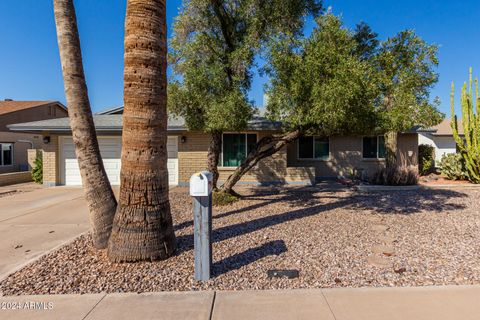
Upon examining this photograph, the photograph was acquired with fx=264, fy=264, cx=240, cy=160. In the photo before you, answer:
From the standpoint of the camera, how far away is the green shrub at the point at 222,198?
8125 mm

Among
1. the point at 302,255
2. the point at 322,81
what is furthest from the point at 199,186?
the point at 322,81

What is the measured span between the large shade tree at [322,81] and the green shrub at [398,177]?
5.80 meters

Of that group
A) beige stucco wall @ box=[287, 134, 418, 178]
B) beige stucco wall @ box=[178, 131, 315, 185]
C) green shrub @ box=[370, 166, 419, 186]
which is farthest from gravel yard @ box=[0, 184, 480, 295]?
beige stucco wall @ box=[287, 134, 418, 178]

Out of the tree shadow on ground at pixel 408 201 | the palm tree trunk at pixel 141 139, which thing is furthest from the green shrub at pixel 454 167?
the palm tree trunk at pixel 141 139

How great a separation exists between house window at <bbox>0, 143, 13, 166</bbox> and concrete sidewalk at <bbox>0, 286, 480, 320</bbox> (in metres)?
20.4

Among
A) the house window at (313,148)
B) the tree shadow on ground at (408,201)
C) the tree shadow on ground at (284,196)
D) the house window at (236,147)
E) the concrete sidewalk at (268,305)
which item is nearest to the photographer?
the concrete sidewalk at (268,305)

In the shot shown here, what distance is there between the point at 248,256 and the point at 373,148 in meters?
12.4

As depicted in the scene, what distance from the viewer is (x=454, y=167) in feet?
41.6

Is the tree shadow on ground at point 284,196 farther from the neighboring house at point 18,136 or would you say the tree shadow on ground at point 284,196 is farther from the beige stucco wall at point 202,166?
the neighboring house at point 18,136

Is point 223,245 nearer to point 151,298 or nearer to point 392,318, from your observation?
point 151,298

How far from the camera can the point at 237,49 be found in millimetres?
6773

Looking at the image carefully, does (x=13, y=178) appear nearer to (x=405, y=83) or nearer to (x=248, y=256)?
(x=248, y=256)

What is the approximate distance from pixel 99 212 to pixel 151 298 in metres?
2.07

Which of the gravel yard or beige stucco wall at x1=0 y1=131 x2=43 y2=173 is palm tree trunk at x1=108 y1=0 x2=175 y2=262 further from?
beige stucco wall at x1=0 y1=131 x2=43 y2=173
